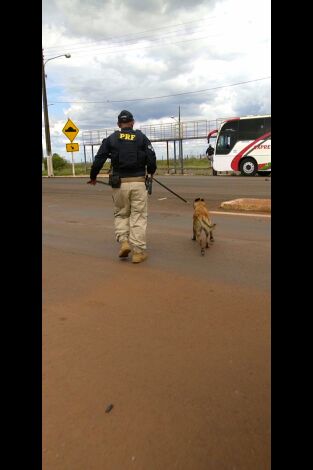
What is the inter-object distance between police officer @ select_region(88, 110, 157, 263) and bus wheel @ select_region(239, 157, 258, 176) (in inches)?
701

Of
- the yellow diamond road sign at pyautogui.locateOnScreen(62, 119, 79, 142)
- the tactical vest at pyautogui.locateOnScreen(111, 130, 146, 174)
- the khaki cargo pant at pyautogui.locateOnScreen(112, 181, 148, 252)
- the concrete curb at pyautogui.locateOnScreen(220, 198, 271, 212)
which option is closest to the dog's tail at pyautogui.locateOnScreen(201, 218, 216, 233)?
the khaki cargo pant at pyautogui.locateOnScreen(112, 181, 148, 252)

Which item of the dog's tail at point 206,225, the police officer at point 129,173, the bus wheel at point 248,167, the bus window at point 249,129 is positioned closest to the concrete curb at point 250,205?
the dog's tail at point 206,225

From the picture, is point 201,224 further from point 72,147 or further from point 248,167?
point 72,147

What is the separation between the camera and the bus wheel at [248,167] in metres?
21.9

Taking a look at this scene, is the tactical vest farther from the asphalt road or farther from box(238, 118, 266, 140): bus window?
box(238, 118, 266, 140): bus window

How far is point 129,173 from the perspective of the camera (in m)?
5.04

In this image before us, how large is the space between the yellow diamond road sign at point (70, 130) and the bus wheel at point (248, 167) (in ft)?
35.3

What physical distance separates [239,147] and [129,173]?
18.2m

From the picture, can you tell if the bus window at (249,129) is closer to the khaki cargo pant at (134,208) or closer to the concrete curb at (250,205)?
the concrete curb at (250,205)

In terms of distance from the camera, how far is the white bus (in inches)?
835
